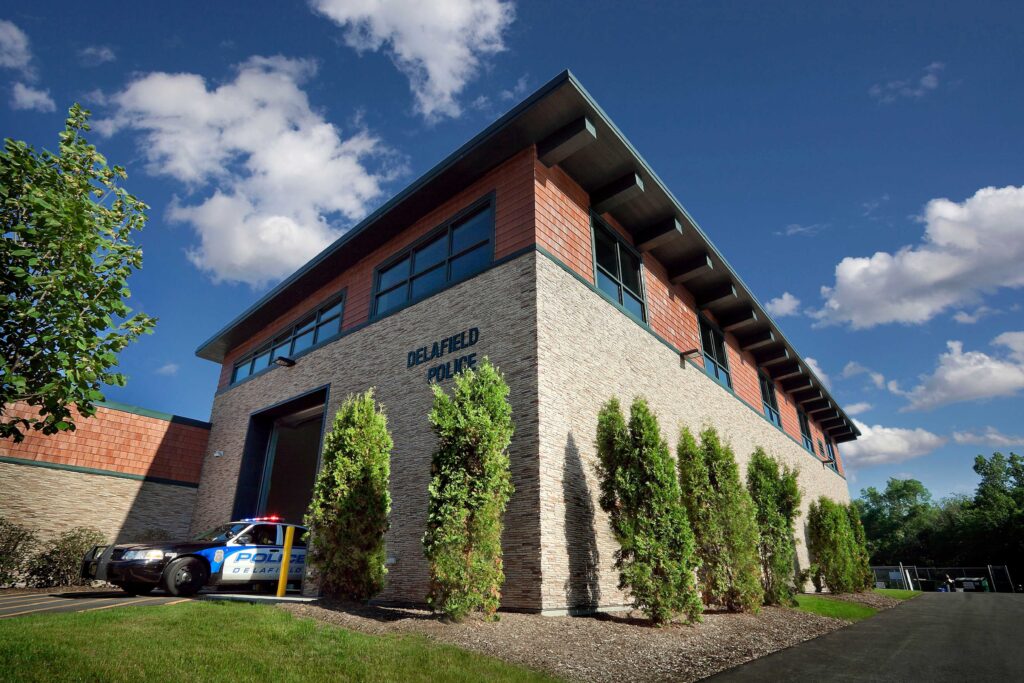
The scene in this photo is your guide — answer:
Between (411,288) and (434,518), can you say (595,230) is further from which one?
(434,518)

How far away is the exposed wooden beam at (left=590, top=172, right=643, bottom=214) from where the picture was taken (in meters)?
13.8

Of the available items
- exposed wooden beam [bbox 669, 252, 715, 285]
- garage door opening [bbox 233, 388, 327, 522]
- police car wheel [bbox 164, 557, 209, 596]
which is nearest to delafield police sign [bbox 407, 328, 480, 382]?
garage door opening [bbox 233, 388, 327, 522]

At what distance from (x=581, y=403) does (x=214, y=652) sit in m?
7.57

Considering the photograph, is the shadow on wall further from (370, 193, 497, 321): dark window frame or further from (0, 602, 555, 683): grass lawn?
(370, 193, 497, 321): dark window frame

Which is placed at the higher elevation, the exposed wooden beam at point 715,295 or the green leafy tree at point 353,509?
the exposed wooden beam at point 715,295

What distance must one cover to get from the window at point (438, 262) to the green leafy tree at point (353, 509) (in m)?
4.29

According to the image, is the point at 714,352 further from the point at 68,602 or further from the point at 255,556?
the point at 68,602

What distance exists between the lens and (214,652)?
5926 mm

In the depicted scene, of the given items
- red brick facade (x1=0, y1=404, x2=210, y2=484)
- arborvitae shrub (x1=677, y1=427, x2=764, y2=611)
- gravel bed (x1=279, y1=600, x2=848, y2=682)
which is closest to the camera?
gravel bed (x1=279, y1=600, x2=848, y2=682)

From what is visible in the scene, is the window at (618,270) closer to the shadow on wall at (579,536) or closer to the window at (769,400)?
the shadow on wall at (579,536)

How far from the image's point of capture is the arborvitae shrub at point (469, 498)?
8.32 m

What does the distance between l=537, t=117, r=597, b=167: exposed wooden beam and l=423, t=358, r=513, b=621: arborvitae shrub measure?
591 centimetres

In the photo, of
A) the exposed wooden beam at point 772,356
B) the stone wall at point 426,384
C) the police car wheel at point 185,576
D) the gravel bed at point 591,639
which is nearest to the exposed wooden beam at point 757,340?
the exposed wooden beam at point 772,356

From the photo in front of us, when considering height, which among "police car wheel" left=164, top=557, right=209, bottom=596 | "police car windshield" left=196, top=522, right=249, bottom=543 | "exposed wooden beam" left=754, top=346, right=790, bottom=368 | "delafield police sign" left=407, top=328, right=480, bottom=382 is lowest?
"police car wheel" left=164, top=557, right=209, bottom=596
